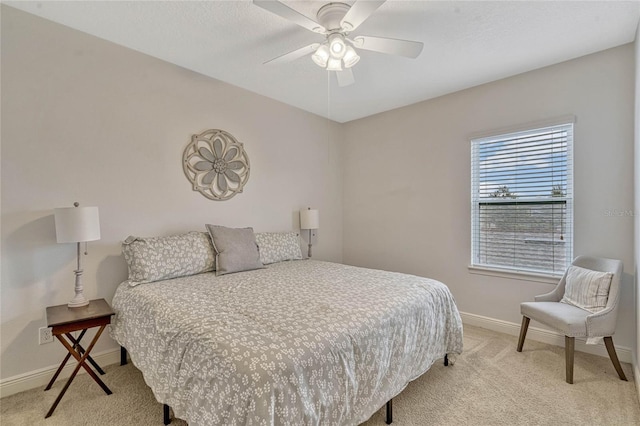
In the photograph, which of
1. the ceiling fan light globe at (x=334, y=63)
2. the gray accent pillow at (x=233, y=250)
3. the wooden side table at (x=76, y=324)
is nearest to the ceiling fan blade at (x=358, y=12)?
the ceiling fan light globe at (x=334, y=63)

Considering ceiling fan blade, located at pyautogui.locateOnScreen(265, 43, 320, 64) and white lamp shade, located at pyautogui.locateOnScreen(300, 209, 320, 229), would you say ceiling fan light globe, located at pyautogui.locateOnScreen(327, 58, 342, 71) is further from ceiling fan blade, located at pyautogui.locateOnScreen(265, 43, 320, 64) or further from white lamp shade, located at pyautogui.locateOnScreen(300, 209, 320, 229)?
white lamp shade, located at pyautogui.locateOnScreen(300, 209, 320, 229)

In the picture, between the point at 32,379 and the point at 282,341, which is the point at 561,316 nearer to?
the point at 282,341

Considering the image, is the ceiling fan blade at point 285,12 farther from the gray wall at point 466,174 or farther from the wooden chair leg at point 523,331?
the wooden chair leg at point 523,331

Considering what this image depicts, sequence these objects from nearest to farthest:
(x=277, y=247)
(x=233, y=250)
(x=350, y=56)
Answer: (x=350, y=56), (x=233, y=250), (x=277, y=247)

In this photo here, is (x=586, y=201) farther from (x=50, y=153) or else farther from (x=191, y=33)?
(x=50, y=153)

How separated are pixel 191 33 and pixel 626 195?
3697 millimetres

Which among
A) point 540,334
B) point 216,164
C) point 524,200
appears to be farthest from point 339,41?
point 540,334

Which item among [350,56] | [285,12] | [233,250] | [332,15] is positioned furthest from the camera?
[233,250]

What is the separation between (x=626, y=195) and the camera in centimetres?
244

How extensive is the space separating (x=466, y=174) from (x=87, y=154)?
11.8 feet

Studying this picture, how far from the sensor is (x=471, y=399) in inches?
78.4

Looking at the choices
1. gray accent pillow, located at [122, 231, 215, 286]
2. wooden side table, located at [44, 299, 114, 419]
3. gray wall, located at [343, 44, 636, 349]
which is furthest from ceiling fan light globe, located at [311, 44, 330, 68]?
wooden side table, located at [44, 299, 114, 419]

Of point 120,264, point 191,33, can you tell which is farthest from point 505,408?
point 191,33

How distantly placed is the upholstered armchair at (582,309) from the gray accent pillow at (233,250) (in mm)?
2441
